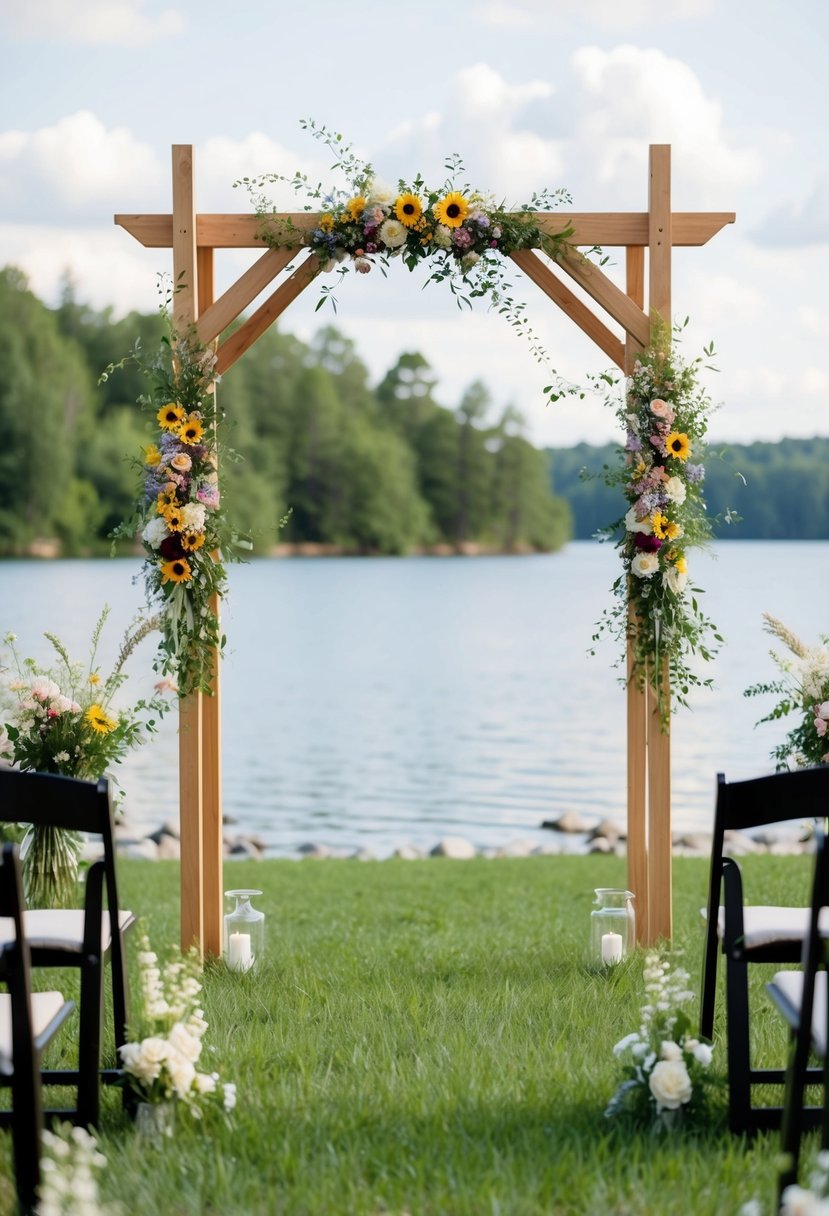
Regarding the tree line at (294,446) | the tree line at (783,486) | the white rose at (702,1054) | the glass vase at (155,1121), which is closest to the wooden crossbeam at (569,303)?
the white rose at (702,1054)

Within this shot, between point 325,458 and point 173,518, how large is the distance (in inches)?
1285

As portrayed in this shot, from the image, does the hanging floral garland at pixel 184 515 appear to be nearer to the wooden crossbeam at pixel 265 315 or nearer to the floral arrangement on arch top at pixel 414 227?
the wooden crossbeam at pixel 265 315

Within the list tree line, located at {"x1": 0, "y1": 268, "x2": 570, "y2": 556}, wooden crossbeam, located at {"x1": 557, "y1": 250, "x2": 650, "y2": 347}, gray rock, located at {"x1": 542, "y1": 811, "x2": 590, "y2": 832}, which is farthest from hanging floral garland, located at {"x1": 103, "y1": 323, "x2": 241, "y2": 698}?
tree line, located at {"x1": 0, "y1": 268, "x2": 570, "y2": 556}

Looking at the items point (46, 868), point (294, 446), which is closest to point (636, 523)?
point (46, 868)

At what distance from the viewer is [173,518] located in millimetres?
4816

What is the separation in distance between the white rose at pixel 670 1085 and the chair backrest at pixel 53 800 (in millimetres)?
1309

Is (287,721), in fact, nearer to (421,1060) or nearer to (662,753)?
(662,753)

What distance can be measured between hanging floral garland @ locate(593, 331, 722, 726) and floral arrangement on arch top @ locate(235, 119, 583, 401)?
292mm

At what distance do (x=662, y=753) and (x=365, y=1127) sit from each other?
→ 2.35 metres

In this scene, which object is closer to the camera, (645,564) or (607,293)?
(645,564)

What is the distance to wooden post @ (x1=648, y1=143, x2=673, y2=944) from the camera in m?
5.05

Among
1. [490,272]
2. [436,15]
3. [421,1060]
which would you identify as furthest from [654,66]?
[421,1060]

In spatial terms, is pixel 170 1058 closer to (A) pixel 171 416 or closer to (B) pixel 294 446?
(A) pixel 171 416

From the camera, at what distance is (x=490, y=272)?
5039 millimetres
